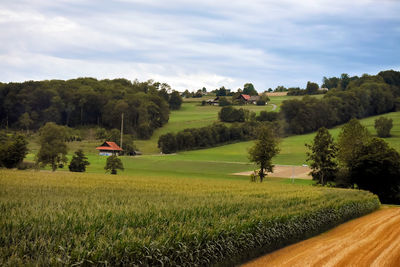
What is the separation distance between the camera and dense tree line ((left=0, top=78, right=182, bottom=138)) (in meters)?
137

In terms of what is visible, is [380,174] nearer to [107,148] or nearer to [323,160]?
[323,160]

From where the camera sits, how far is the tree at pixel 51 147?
222 ft

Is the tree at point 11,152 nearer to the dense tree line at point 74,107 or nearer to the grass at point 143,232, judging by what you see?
the grass at point 143,232

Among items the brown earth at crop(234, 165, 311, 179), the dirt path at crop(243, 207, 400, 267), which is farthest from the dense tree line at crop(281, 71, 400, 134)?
the dirt path at crop(243, 207, 400, 267)

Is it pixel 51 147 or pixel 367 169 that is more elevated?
pixel 51 147

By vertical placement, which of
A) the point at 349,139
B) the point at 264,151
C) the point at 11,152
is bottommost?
the point at 11,152

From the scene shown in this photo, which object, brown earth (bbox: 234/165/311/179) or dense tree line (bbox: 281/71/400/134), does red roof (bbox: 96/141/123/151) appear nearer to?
brown earth (bbox: 234/165/311/179)

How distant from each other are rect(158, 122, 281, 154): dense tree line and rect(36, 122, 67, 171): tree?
46.4m

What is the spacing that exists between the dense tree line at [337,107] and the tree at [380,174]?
7867 cm

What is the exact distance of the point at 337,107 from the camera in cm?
13988

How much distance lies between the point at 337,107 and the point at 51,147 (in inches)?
3886

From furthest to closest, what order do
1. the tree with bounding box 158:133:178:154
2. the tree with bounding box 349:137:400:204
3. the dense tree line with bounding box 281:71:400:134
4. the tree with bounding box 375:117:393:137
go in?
1. the dense tree line with bounding box 281:71:400:134
2. the tree with bounding box 158:133:178:154
3. the tree with bounding box 375:117:393:137
4. the tree with bounding box 349:137:400:204

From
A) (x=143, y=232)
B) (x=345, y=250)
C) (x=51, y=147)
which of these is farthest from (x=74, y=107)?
(x=143, y=232)

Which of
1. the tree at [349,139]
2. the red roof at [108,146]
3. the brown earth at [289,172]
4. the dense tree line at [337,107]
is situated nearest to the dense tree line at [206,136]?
the dense tree line at [337,107]
